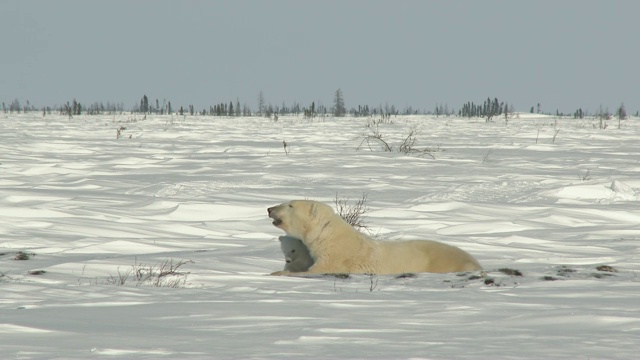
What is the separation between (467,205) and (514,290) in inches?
200

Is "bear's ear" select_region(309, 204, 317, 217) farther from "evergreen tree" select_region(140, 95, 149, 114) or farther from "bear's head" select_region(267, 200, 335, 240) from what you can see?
"evergreen tree" select_region(140, 95, 149, 114)

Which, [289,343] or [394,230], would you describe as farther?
[394,230]

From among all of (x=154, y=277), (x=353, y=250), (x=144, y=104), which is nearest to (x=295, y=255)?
(x=353, y=250)

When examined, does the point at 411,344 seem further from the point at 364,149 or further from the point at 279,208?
the point at 364,149

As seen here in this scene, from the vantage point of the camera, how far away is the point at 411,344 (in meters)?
3.17

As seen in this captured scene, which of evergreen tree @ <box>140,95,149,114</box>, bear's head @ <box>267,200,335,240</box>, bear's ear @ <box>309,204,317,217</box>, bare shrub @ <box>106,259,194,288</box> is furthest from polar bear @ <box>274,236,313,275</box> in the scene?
evergreen tree @ <box>140,95,149,114</box>

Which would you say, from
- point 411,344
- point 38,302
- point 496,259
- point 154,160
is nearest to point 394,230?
point 496,259

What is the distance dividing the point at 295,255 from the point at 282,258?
0.24 metres

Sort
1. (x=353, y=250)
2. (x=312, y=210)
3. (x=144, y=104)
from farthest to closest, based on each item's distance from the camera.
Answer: (x=144, y=104), (x=312, y=210), (x=353, y=250)

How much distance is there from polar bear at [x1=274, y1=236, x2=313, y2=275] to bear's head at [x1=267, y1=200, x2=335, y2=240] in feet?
→ 0.18

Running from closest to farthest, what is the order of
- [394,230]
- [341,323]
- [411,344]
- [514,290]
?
[411,344], [341,323], [514,290], [394,230]

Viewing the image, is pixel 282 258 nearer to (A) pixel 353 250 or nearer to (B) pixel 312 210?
(B) pixel 312 210

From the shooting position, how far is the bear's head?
658 cm

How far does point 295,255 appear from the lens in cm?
666
